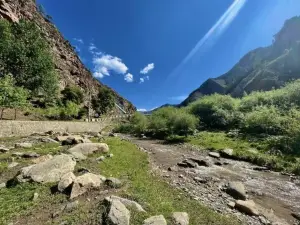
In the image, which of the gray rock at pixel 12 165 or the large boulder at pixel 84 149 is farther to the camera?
the large boulder at pixel 84 149

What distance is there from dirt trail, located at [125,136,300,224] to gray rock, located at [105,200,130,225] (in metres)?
5.13

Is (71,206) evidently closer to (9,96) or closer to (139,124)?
(9,96)

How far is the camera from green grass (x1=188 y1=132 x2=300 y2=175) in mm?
21406

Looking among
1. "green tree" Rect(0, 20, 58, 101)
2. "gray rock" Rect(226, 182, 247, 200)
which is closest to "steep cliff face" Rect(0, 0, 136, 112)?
"green tree" Rect(0, 20, 58, 101)

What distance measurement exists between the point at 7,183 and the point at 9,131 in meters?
20.8

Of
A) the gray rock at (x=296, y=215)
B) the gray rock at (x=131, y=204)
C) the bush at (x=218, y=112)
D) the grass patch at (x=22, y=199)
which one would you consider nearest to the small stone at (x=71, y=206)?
the grass patch at (x=22, y=199)

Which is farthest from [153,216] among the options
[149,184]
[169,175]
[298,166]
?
[298,166]

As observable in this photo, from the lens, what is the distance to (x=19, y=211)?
888 centimetres

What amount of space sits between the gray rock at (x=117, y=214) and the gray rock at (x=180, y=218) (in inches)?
74.1

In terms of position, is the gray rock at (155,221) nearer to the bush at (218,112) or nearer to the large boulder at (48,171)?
the large boulder at (48,171)

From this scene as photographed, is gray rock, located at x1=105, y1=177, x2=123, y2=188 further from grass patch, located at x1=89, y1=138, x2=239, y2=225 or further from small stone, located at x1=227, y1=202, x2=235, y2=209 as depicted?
small stone, located at x1=227, y1=202, x2=235, y2=209

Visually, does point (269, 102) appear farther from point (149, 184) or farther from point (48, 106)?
point (48, 106)

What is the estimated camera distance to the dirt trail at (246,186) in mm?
11771

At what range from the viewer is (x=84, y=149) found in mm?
18906
